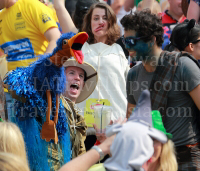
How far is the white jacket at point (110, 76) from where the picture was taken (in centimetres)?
403

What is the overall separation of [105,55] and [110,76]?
0.26 m

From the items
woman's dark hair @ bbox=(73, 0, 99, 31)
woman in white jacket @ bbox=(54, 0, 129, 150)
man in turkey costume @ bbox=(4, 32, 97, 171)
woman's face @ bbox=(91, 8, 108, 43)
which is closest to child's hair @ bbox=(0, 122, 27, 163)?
man in turkey costume @ bbox=(4, 32, 97, 171)

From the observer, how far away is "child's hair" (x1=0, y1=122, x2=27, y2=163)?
202 cm

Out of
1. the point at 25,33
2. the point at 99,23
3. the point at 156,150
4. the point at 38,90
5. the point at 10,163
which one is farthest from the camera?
the point at 99,23

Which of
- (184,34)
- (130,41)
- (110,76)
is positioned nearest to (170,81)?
(130,41)

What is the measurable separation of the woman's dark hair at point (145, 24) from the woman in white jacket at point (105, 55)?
1288mm

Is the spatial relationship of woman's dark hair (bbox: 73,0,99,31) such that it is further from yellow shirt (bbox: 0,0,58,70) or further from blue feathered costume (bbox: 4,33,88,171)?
blue feathered costume (bbox: 4,33,88,171)

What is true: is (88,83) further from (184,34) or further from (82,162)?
(82,162)

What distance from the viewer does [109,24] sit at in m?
4.31

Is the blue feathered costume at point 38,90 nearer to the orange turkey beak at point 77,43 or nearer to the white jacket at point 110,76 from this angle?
the orange turkey beak at point 77,43

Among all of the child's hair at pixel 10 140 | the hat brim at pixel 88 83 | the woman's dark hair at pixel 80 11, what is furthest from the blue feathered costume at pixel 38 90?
the woman's dark hair at pixel 80 11

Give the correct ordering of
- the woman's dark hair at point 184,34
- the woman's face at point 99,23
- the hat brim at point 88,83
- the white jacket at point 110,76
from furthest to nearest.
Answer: the woman's face at point 99,23, the white jacket at point 110,76, the hat brim at point 88,83, the woman's dark hair at point 184,34

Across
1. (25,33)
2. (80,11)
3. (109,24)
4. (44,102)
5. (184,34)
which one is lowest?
(44,102)

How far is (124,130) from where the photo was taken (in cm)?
155
